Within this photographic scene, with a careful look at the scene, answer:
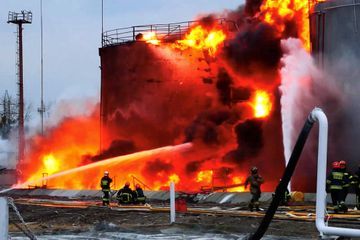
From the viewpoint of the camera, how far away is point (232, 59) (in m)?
28.9

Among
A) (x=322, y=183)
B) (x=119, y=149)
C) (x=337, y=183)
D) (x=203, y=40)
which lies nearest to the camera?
(x=322, y=183)

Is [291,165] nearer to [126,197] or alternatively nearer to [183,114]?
[126,197]

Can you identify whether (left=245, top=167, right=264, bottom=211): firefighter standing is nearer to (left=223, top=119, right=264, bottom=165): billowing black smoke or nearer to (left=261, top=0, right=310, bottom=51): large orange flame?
(left=261, top=0, right=310, bottom=51): large orange flame

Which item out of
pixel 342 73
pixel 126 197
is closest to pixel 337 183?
pixel 342 73

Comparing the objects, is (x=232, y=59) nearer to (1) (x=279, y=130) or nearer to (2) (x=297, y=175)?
(1) (x=279, y=130)

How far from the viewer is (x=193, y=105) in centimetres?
3384

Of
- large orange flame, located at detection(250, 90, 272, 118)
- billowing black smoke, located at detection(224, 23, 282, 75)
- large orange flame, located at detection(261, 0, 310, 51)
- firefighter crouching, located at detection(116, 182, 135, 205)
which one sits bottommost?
firefighter crouching, located at detection(116, 182, 135, 205)

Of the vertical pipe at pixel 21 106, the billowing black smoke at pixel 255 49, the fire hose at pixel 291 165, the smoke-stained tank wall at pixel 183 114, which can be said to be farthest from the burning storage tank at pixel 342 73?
the vertical pipe at pixel 21 106

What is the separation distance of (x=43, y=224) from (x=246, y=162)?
14.9 meters

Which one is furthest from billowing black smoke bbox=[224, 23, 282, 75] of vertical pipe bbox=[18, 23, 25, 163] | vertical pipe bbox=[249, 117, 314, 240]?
vertical pipe bbox=[18, 23, 25, 163]

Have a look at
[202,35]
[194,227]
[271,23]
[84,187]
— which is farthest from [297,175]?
[84,187]

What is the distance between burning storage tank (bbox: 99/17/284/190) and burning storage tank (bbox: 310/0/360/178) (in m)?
5.16

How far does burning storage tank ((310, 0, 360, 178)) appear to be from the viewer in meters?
21.1

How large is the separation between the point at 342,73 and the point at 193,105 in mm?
13331
